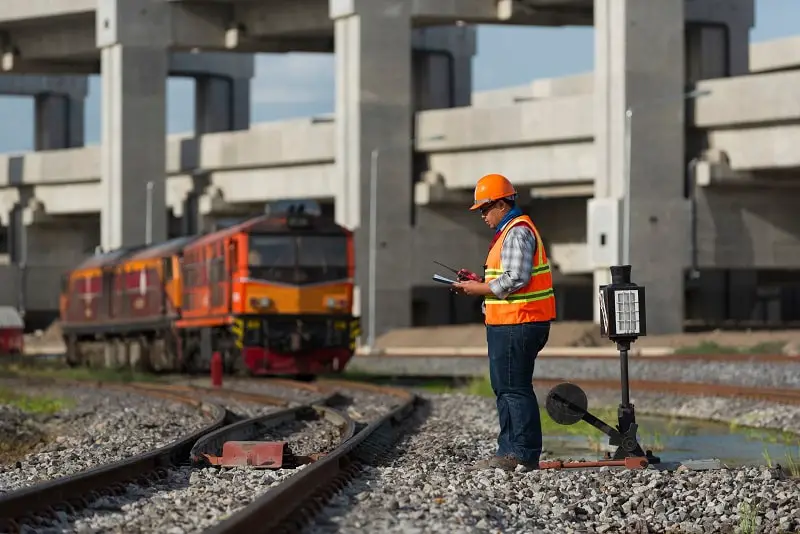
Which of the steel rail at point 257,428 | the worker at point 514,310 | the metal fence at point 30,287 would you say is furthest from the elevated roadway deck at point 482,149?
the worker at point 514,310

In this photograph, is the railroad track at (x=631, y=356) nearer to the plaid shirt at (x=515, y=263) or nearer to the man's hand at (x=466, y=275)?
the man's hand at (x=466, y=275)

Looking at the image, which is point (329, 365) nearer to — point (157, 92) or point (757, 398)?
point (757, 398)

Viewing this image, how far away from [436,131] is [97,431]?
4087cm

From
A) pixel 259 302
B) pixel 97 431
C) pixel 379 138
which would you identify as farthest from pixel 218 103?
pixel 97 431

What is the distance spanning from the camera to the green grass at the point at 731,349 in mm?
38781

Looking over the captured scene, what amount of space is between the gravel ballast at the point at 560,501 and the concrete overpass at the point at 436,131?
120 feet

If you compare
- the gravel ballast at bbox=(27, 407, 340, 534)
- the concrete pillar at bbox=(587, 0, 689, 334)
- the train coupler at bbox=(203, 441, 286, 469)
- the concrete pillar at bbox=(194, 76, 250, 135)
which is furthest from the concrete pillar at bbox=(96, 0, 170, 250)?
the gravel ballast at bbox=(27, 407, 340, 534)

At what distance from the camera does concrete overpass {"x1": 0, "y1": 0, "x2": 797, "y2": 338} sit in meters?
49.1

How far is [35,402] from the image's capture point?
2384cm

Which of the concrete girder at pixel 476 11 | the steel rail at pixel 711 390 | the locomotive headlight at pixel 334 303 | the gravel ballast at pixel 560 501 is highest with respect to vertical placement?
the concrete girder at pixel 476 11

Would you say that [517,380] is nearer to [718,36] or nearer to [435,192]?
[435,192]

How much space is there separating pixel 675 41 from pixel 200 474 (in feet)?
133

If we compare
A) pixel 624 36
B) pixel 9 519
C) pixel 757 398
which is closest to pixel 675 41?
pixel 624 36

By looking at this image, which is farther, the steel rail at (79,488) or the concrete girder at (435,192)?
the concrete girder at (435,192)
